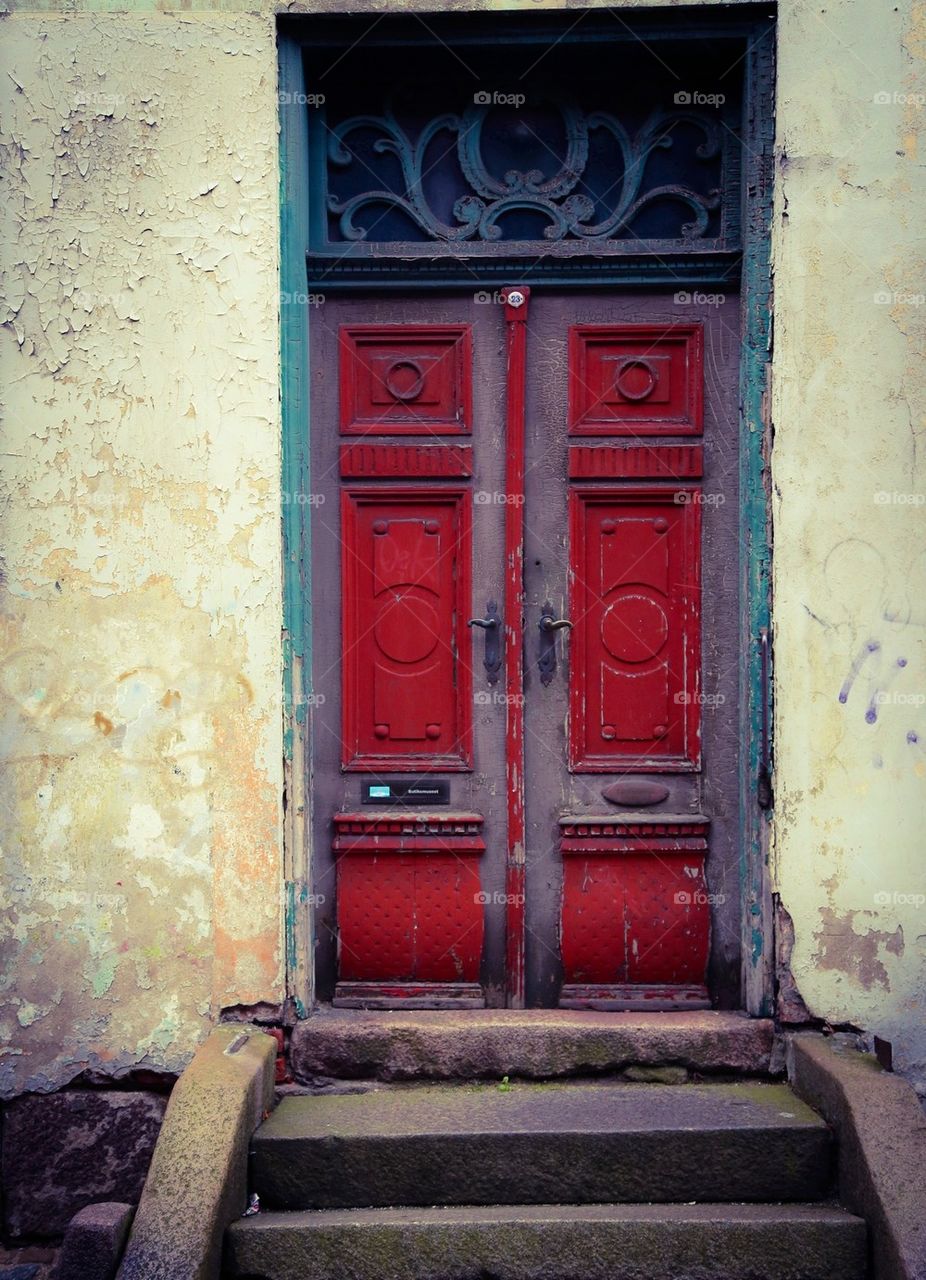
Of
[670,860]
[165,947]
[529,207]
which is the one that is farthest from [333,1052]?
[529,207]

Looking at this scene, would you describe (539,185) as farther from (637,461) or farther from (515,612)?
(515,612)

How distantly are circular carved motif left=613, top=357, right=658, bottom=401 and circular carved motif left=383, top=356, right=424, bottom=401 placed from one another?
2.42ft

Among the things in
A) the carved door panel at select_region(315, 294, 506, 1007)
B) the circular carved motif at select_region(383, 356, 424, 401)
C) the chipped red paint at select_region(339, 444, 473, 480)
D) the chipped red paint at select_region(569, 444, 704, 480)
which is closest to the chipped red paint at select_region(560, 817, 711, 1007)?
the carved door panel at select_region(315, 294, 506, 1007)

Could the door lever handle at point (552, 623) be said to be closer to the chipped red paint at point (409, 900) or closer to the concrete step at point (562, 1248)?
the chipped red paint at point (409, 900)

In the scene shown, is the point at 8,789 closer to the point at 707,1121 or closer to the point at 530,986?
the point at 530,986

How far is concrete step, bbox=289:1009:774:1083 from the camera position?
12.9 feet

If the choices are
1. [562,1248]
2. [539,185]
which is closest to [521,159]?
[539,185]

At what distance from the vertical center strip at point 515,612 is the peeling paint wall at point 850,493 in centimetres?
92

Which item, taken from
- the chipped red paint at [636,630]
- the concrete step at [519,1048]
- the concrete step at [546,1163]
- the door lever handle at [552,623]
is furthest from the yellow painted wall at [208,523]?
the door lever handle at [552,623]

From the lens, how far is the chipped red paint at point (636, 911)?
163 inches

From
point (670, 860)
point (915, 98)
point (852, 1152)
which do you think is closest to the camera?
point (852, 1152)

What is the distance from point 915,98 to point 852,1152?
3.47 metres

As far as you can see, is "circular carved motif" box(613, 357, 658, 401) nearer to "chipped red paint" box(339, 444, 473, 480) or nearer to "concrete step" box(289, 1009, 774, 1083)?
"chipped red paint" box(339, 444, 473, 480)

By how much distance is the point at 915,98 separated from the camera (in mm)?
3932
